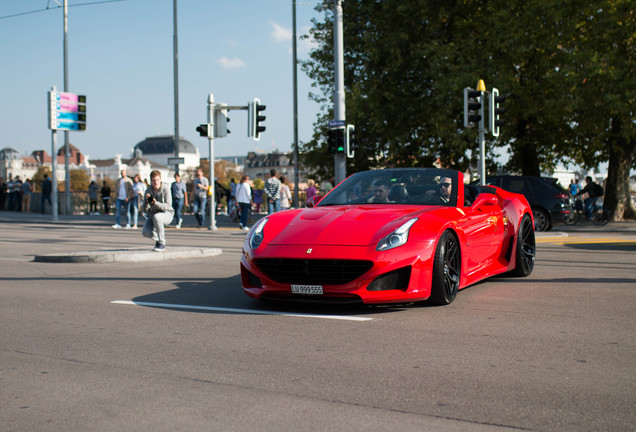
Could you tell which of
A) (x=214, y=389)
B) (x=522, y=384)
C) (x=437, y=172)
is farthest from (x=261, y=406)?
(x=437, y=172)

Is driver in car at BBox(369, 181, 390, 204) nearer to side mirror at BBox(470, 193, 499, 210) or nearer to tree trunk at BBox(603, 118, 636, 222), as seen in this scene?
side mirror at BBox(470, 193, 499, 210)

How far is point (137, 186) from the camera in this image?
2350 centimetres

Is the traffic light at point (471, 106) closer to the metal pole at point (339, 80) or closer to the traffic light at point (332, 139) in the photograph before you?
the metal pole at point (339, 80)

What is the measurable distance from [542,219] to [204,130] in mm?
10141

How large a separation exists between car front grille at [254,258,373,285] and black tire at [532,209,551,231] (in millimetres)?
15000

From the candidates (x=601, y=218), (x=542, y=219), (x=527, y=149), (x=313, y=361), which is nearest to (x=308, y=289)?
(x=313, y=361)

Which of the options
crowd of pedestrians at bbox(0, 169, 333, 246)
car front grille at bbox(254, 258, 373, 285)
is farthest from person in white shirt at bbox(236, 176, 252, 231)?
car front grille at bbox(254, 258, 373, 285)

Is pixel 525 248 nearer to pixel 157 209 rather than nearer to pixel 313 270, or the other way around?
pixel 313 270

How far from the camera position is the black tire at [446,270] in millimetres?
6656

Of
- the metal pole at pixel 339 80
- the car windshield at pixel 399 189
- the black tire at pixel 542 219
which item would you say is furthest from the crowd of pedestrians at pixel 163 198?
the black tire at pixel 542 219

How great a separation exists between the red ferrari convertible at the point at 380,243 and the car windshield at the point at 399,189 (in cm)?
1

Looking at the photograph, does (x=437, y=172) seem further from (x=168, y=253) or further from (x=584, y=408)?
(x=168, y=253)

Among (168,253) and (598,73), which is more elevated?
(598,73)

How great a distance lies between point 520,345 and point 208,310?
2.93 meters
